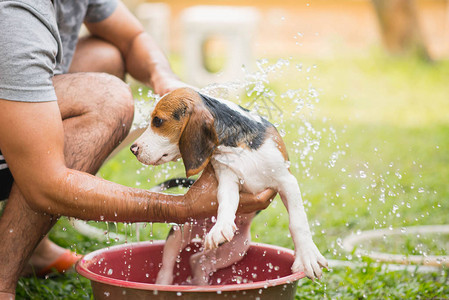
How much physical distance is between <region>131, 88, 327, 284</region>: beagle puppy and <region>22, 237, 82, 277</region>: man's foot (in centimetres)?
132

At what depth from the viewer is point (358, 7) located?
56.4ft

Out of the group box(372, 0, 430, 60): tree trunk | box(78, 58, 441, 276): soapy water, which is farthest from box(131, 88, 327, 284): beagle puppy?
box(372, 0, 430, 60): tree trunk

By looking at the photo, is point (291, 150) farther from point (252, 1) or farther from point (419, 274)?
point (252, 1)

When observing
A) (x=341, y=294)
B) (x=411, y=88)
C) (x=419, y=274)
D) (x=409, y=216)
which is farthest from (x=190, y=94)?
(x=411, y=88)

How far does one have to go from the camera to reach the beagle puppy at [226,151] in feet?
7.32

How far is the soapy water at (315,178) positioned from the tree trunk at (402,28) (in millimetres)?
6395

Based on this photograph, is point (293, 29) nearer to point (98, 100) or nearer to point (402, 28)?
point (402, 28)

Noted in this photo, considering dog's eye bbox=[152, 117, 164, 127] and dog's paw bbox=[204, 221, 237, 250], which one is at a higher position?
dog's eye bbox=[152, 117, 164, 127]

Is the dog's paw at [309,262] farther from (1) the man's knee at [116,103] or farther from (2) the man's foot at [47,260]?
(2) the man's foot at [47,260]

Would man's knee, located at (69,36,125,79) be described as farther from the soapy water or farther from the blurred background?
the blurred background

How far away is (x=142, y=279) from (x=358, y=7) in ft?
51.1

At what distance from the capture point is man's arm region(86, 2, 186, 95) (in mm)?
3275

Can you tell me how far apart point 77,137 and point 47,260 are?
3.52ft

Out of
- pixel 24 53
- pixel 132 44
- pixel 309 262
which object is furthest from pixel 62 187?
pixel 132 44
